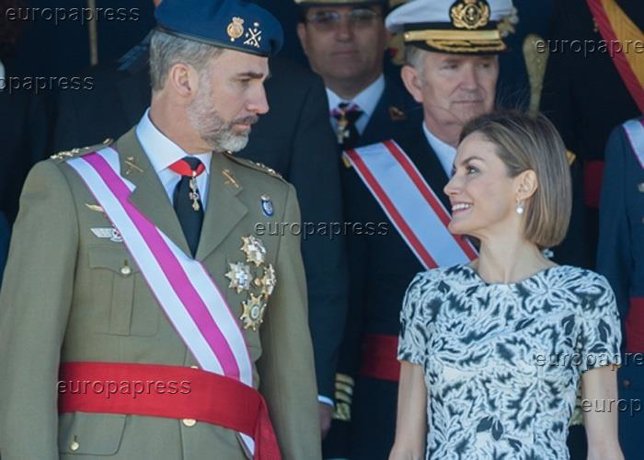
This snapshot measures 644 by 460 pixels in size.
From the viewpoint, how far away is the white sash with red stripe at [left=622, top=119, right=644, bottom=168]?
5445mm

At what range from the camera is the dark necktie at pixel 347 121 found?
19.4 ft

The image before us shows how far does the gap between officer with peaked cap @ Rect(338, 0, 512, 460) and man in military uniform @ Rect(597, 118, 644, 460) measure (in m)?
0.39

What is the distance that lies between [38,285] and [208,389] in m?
0.43

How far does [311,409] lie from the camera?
459cm

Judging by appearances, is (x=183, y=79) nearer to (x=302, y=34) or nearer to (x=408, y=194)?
(x=408, y=194)

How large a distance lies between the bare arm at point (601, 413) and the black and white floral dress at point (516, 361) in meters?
0.03

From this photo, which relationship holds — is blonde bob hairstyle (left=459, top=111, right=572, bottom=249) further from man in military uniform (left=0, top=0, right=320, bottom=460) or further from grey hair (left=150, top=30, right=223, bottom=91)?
grey hair (left=150, top=30, right=223, bottom=91)

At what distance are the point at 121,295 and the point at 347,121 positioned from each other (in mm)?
1771

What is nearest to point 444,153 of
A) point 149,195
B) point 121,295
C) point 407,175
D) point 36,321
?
point 407,175

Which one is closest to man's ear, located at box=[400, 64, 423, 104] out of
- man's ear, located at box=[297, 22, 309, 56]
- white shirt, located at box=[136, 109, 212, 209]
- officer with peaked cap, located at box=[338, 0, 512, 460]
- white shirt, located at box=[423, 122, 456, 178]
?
officer with peaked cap, located at box=[338, 0, 512, 460]

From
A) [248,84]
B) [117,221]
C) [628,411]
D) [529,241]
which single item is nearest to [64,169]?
[117,221]

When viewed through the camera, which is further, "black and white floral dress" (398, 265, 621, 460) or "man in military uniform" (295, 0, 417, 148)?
"man in military uniform" (295, 0, 417, 148)

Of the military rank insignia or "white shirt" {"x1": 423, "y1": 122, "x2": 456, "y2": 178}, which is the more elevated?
"white shirt" {"x1": 423, "y1": 122, "x2": 456, "y2": 178}

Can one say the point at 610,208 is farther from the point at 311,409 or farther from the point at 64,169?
the point at 64,169
